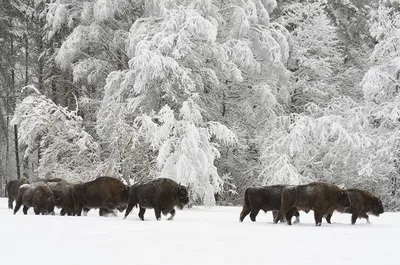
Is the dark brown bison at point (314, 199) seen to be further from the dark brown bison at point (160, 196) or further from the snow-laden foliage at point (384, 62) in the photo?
the snow-laden foliage at point (384, 62)

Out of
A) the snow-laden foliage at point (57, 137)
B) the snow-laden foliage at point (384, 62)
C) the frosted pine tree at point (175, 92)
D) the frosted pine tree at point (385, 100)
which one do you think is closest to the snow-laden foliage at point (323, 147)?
the frosted pine tree at point (385, 100)

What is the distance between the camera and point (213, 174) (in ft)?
68.9

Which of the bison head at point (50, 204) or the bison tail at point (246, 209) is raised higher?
the bison head at point (50, 204)

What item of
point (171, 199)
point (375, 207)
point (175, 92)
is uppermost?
point (175, 92)

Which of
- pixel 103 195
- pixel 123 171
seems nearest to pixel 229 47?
pixel 123 171

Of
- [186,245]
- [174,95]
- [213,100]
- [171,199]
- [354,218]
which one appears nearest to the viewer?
[186,245]

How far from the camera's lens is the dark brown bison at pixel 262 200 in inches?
504

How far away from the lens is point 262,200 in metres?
12.9

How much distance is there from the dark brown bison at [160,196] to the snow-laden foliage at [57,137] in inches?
421

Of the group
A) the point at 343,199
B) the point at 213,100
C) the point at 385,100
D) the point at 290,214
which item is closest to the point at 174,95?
the point at 213,100

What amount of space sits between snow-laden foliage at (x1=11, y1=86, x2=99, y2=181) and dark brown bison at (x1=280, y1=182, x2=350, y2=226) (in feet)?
41.2

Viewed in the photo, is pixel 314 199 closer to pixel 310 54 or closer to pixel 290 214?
pixel 290 214

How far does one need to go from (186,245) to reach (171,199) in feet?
16.8

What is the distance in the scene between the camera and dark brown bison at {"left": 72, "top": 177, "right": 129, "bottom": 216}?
1341 centimetres
